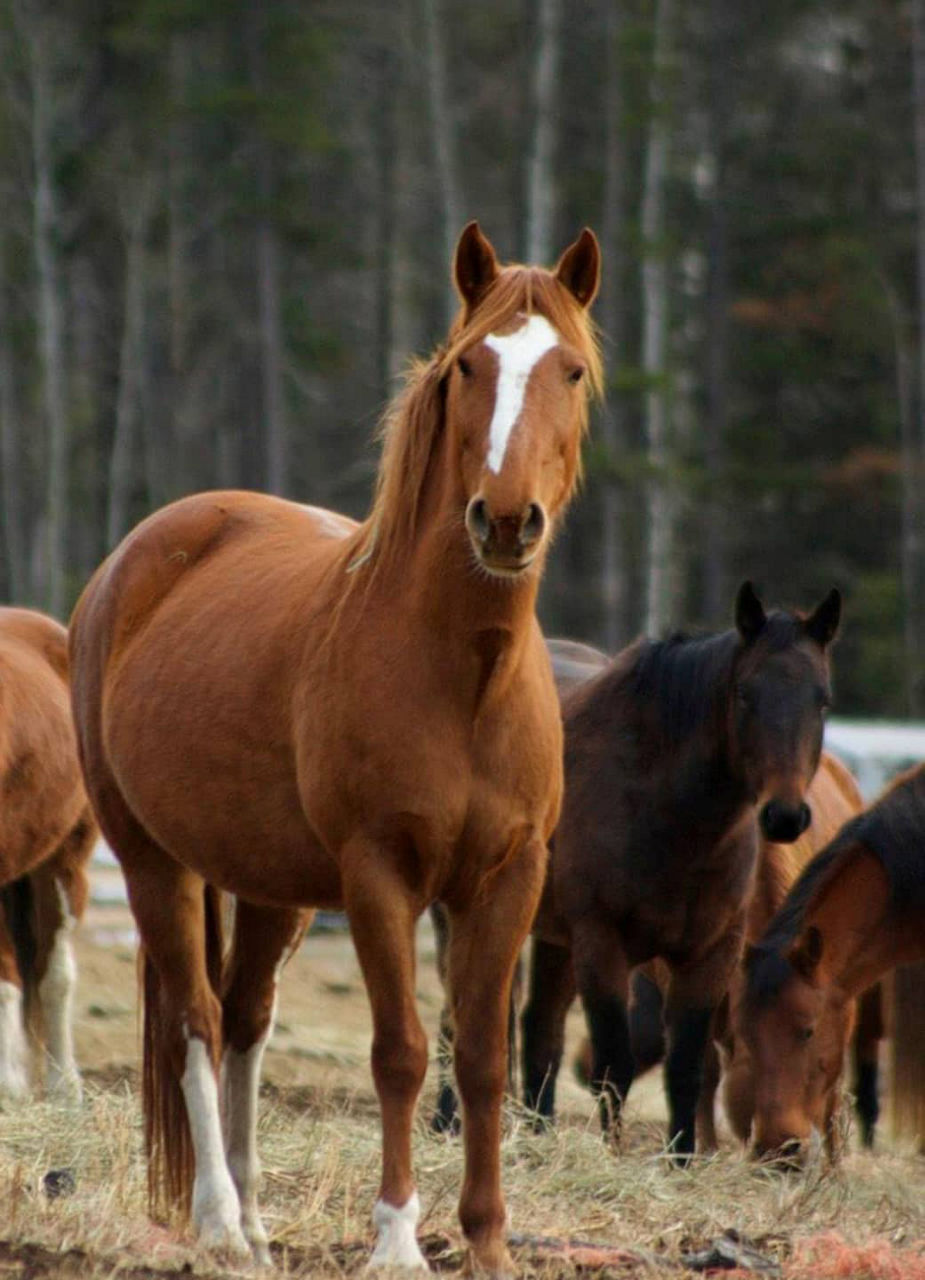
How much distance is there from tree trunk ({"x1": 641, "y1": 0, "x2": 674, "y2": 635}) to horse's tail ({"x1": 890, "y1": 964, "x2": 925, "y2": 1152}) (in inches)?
730

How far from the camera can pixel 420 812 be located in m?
4.88

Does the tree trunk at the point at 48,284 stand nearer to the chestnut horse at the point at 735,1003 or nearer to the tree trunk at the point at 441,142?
the tree trunk at the point at 441,142

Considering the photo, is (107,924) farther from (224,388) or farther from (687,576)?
(224,388)

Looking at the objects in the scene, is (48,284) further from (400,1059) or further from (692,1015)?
(400,1059)

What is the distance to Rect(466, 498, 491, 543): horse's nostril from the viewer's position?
464 cm

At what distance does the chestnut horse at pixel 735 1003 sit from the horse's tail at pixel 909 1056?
1.88 ft

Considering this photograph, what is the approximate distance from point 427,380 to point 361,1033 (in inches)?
295

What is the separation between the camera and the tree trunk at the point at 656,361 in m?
28.2

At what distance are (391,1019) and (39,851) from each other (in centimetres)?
439

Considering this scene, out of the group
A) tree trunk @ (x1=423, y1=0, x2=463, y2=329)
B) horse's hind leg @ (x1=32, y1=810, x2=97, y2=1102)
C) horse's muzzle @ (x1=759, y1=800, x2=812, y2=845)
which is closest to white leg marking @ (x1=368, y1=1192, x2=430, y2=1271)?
horse's muzzle @ (x1=759, y1=800, x2=812, y2=845)

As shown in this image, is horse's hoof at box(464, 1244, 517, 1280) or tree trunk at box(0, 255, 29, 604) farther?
tree trunk at box(0, 255, 29, 604)

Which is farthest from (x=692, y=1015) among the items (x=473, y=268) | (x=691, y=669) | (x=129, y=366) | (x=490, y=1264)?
(x=129, y=366)

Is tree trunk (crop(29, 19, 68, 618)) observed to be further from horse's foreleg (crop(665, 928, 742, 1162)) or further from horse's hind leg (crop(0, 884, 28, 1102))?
horse's foreleg (crop(665, 928, 742, 1162))

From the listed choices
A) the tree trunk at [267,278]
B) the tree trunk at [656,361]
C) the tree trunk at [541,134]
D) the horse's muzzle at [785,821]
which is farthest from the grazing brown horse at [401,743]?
the tree trunk at [267,278]
